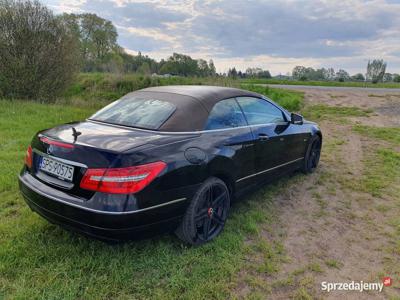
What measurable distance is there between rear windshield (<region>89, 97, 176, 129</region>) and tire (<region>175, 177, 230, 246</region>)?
0.77 m

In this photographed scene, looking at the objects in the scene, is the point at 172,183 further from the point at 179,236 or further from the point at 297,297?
the point at 297,297

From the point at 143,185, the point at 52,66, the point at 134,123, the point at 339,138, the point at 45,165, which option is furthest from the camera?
the point at 52,66

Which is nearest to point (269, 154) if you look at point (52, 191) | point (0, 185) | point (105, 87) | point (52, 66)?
point (52, 191)

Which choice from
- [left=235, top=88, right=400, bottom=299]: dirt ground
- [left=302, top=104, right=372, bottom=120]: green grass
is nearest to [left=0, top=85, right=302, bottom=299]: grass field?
[left=235, top=88, right=400, bottom=299]: dirt ground

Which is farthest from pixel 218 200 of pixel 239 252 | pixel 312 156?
pixel 312 156

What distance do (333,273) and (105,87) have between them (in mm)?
20486

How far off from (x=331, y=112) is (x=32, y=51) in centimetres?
1236

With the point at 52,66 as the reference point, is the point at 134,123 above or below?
below

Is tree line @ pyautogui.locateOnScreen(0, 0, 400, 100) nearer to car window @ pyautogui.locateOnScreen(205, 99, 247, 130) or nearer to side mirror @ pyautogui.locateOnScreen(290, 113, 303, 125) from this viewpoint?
side mirror @ pyautogui.locateOnScreen(290, 113, 303, 125)

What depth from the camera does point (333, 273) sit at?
2572 mm

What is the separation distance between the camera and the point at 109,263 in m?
2.44

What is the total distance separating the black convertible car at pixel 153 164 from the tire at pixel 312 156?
1.53m

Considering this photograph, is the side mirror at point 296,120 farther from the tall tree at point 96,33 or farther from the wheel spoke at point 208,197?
the tall tree at point 96,33

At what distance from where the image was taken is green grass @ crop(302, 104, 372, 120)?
435 inches
